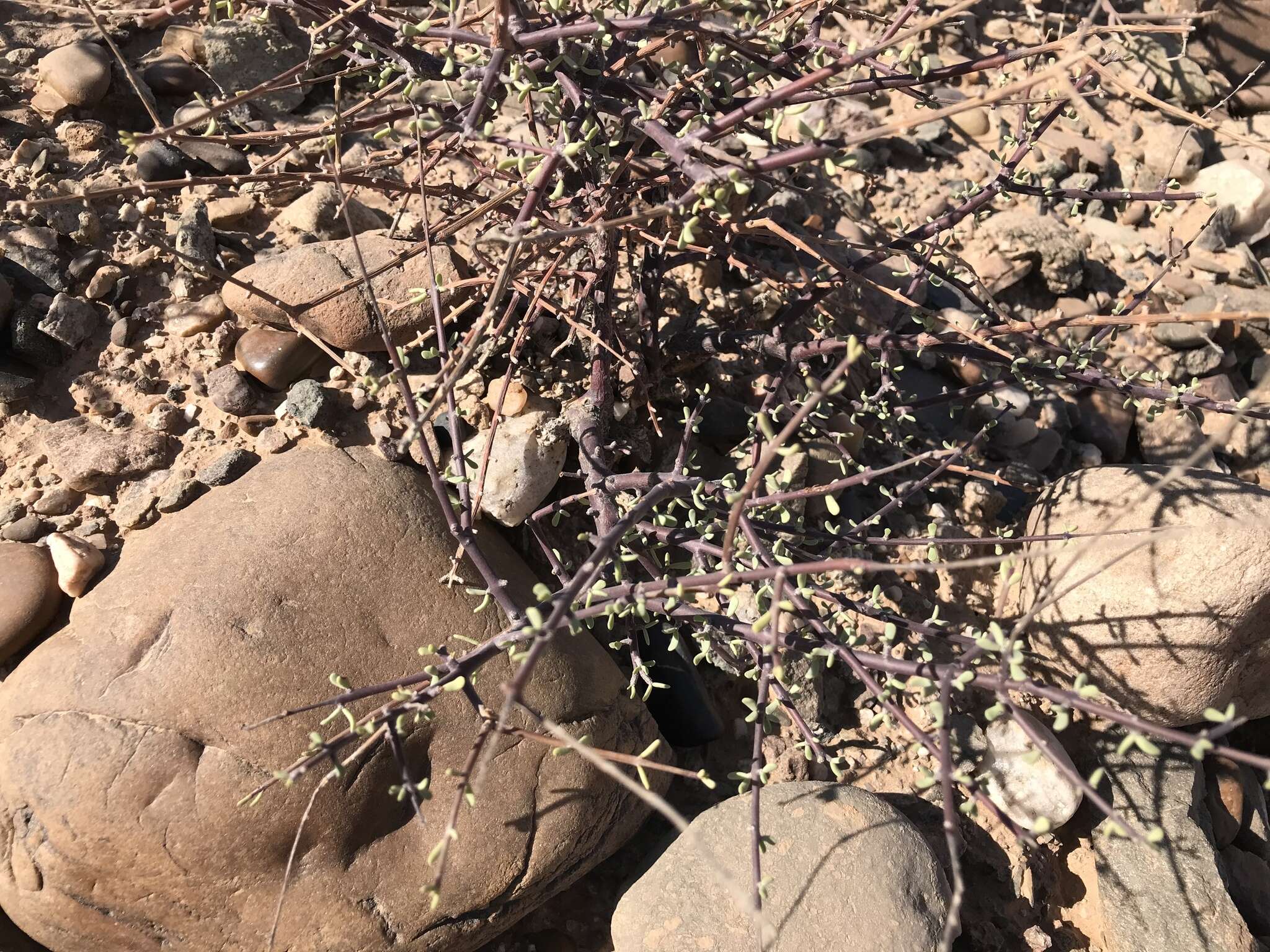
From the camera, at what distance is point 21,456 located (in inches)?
90.2

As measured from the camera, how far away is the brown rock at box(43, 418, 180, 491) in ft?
7.42

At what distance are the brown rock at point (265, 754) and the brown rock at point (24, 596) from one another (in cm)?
11

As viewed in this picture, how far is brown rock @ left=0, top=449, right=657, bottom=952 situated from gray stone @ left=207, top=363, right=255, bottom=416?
0.28 m

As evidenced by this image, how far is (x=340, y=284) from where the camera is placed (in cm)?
239

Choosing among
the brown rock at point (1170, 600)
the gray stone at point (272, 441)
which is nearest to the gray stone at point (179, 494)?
the gray stone at point (272, 441)

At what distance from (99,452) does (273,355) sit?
19.8 inches

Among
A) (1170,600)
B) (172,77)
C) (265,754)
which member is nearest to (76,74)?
(172,77)

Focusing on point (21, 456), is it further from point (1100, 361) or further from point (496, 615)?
point (1100, 361)

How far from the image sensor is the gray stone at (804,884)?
1985 millimetres

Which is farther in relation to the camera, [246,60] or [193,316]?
[246,60]

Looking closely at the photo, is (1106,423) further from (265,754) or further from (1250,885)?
(265,754)

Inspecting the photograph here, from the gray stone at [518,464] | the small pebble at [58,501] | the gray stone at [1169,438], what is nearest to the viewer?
the small pebble at [58,501]

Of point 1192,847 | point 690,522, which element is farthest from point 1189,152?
point 690,522

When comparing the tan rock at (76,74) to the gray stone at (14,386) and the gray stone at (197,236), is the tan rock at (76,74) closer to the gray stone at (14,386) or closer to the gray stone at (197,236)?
the gray stone at (197,236)
